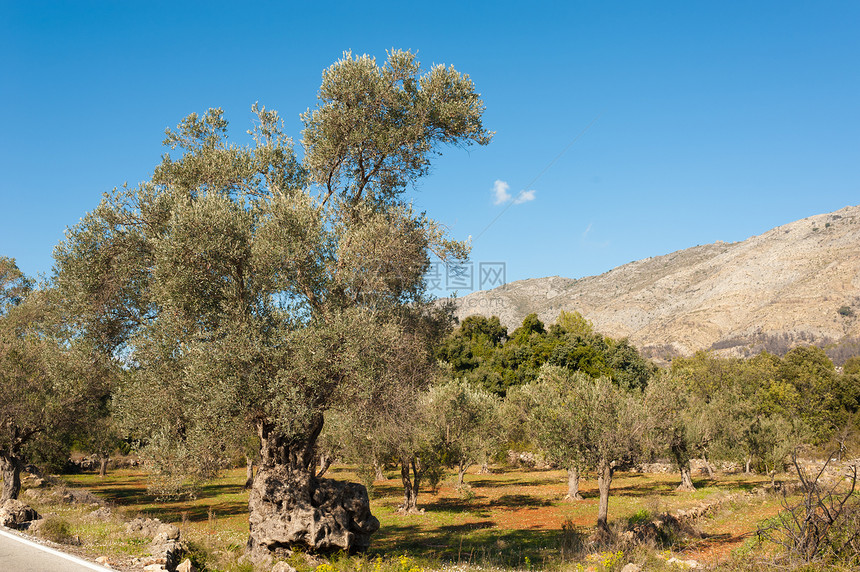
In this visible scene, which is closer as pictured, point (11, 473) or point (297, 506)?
point (297, 506)

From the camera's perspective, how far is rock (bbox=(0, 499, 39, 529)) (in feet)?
55.8

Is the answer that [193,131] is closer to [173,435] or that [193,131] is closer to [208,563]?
[173,435]

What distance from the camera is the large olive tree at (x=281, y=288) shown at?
12.8 meters

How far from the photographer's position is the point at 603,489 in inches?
846

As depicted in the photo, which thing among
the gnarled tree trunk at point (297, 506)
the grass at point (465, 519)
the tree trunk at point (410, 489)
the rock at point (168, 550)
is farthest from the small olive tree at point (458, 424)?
the rock at point (168, 550)

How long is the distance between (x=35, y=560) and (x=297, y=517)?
6077 millimetres

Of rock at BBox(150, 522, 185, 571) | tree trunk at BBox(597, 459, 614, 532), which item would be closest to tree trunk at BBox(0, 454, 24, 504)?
rock at BBox(150, 522, 185, 571)

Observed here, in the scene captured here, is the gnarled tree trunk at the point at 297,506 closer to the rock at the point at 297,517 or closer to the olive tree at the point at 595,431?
the rock at the point at 297,517

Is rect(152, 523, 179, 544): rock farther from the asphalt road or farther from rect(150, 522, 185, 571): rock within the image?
the asphalt road

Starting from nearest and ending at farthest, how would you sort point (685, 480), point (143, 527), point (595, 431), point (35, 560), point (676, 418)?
point (35, 560)
point (143, 527)
point (595, 431)
point (676, 418)
point (685, 480)

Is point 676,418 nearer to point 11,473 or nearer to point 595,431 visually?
point 595,431

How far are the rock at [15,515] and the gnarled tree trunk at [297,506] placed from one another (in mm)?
9607

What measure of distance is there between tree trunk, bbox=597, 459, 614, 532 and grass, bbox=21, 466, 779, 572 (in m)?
2.18

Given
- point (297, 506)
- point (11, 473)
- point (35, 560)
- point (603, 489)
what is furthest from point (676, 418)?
point (11, 473)
